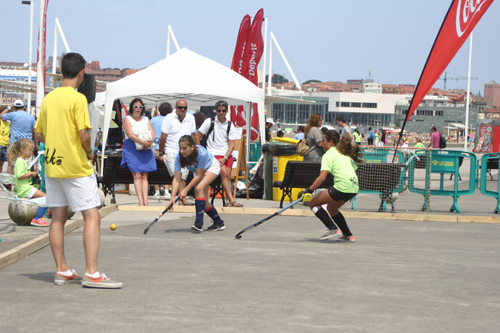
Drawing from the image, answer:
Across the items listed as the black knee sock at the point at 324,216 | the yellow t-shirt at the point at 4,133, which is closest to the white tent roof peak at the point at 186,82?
the yellow t-shirt at the point at 4,133

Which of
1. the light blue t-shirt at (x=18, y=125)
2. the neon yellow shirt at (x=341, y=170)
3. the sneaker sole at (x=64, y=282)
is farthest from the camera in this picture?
the light blue t-shirt at (x=18, y=125)

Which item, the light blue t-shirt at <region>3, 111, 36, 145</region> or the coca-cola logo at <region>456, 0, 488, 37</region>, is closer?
the coca-cola logo at <region>456, 0, 488, 37</region>

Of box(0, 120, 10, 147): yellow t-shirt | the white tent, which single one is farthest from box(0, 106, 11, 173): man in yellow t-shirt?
the white tent

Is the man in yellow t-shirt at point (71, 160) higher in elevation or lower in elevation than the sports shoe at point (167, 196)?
higher

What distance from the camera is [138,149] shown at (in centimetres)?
1171

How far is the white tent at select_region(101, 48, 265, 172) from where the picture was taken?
13.8m

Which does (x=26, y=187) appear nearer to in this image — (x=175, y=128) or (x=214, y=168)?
(x=214, y=168)

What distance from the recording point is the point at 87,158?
18.2 ft

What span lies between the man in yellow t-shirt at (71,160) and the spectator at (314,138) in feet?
26.2

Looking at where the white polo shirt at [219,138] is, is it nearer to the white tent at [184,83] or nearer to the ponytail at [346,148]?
the white tent at [184,83]

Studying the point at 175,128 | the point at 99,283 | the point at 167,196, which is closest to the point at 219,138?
the point at 175,128

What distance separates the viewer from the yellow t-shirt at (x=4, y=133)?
15.6 meters

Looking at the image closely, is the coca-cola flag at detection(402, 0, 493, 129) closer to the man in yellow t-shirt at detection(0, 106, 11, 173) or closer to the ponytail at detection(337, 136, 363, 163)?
the ponytail at detection(337, 136, 363, 163)

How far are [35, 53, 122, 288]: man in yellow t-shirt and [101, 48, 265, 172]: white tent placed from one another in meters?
8.29
